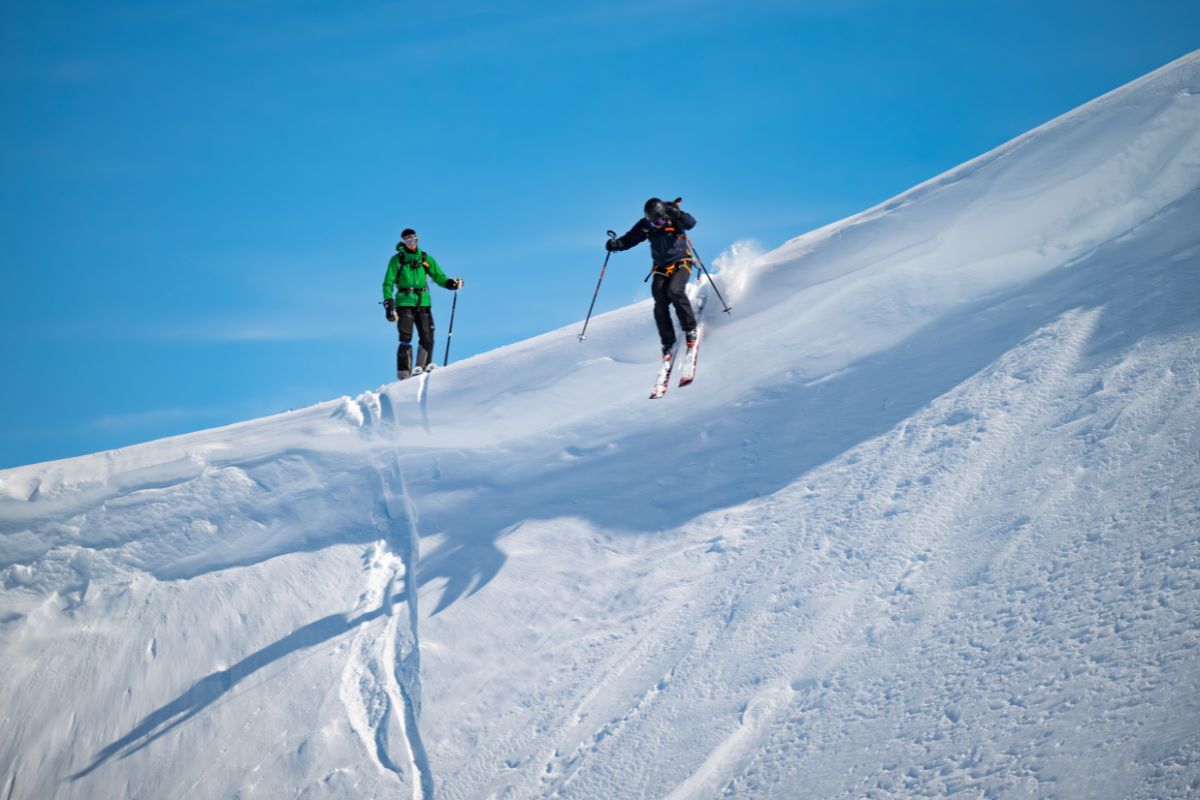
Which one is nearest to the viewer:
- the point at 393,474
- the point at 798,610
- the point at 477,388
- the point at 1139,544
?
the point at 1139,544

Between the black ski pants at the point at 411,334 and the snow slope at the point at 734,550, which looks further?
the black ski pants at the point at 411,334

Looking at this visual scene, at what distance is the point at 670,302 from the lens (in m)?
11.1

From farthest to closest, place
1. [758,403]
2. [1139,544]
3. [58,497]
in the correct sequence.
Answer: [58,497]
[758,403]
[1139,544]

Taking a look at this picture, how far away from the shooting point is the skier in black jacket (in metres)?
11.0

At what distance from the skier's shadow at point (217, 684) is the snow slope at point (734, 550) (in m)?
0.04

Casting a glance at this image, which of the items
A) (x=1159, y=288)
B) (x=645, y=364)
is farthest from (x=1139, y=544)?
(x=645, y=364)

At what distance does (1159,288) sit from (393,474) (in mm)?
8132

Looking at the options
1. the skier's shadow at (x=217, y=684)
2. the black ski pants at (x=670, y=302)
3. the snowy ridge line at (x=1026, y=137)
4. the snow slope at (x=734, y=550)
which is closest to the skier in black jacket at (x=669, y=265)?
the black ski pants at (x=670, y=302)

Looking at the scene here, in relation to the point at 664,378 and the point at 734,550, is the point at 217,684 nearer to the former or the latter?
the point at 734,550

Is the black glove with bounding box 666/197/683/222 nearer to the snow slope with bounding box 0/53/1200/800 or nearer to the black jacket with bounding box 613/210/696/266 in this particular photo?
the black jacket with bounding box 613/210/696/266

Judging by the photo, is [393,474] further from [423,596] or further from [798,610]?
[798,610]

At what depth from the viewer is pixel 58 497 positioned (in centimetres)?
1180

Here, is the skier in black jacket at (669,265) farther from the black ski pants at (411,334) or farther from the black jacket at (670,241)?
the black ski pants at (411,334)

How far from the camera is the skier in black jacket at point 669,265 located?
11.0 meters
